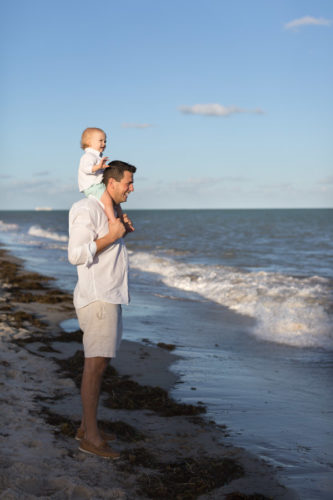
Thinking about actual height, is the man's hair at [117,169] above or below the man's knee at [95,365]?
above

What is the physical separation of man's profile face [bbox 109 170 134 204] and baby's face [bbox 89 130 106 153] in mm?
449

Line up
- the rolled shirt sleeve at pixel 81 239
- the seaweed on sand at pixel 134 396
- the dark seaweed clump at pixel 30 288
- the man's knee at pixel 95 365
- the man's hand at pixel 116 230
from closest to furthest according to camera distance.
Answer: the rolled shirt sleeve at pixel 81 239 → the man's hand at pixel 116 230 → the man's knee at pixel 95 365 → the seaweed on sand at pixel 134 396 → the dark seaweed clump at pixel 30 288

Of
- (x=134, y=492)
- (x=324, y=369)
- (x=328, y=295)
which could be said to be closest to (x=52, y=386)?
(x=134, y=492)

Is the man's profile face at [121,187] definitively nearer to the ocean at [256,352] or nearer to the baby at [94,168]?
the baby at [94,168]

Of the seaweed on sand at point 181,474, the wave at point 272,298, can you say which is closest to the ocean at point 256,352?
the wave at point 272,298

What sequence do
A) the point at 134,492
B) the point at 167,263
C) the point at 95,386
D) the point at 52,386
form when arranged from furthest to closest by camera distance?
the point at 167,263, the point at 52,386, the point at 95,386, the point at 134,492

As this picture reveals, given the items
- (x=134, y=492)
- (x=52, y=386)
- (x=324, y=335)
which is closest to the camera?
(x=134, y=492)

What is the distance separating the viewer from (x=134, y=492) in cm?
302

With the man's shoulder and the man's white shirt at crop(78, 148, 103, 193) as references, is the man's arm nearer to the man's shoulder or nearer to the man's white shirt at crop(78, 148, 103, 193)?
the man's shoulder

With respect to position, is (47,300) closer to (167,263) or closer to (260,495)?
(260,495)

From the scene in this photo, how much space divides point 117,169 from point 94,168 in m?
0.19

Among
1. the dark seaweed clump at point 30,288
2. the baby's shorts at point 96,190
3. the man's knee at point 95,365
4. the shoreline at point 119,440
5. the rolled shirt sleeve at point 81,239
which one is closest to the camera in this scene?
the shoreline at point 119,440

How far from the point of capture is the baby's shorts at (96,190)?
11.7 feet

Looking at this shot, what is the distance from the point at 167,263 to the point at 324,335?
12066mm
